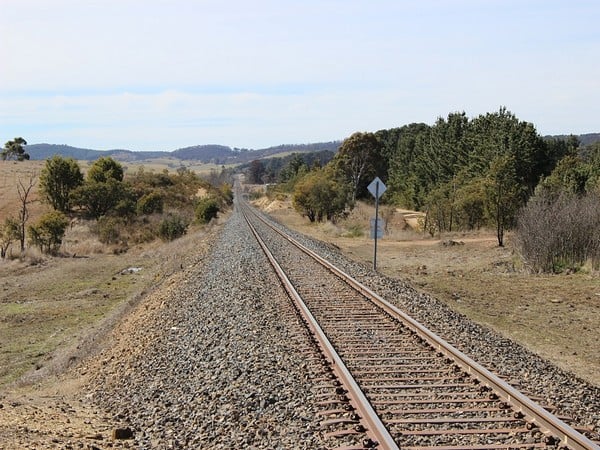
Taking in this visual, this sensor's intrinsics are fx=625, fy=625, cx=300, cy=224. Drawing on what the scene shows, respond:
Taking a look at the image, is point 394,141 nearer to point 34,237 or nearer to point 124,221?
point 124,221

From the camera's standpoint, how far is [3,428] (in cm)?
674

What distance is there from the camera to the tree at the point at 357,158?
268 feet

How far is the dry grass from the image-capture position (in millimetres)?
11461

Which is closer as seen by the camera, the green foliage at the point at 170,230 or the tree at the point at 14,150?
the green foliage at the point at 170,230

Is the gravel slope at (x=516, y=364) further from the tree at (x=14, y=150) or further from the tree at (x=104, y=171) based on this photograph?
the tree at (x=14, y=150)

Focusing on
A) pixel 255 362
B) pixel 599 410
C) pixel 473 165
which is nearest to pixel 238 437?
pixel 255 362

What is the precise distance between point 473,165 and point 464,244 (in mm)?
32052

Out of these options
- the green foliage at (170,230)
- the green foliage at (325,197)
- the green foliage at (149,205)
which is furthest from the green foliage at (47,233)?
the green foliage at (325,197)

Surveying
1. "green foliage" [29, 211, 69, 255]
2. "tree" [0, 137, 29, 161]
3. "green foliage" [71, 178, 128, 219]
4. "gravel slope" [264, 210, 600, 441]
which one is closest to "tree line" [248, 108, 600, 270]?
"gravel slope" [264, 210, 600, 441]

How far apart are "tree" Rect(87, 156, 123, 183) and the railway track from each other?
2374 inches

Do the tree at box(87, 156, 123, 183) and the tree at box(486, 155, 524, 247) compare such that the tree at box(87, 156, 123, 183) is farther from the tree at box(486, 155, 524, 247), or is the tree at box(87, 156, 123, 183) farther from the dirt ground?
the tree at box(486, 155, 524, 247)

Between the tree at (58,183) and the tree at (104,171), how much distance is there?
253 cm

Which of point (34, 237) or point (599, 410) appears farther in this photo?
point (34, 237)

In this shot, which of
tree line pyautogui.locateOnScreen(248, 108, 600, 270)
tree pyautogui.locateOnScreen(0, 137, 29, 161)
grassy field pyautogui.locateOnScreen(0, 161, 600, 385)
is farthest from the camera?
tree pyautogui.locateOnScreen(0, 137, 29, 161)
